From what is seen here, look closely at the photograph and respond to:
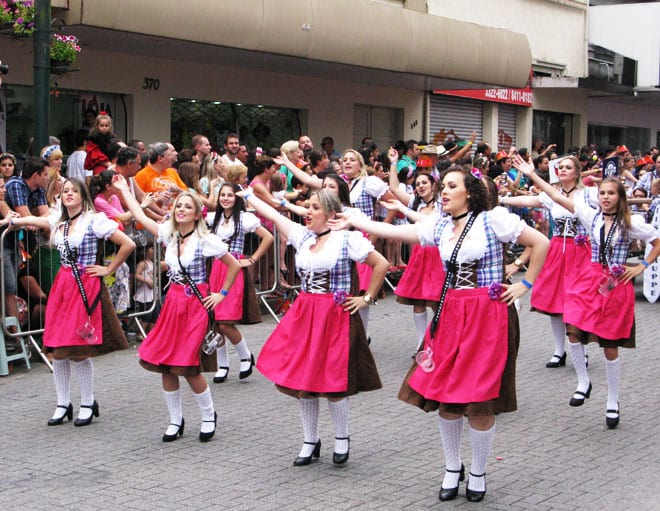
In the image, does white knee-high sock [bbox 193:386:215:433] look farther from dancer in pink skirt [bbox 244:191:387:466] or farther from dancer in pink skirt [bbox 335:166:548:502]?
dancer in pink skirt [bbox 335:166:548:502]

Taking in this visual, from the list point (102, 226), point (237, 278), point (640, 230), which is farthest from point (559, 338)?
point (102, 226)

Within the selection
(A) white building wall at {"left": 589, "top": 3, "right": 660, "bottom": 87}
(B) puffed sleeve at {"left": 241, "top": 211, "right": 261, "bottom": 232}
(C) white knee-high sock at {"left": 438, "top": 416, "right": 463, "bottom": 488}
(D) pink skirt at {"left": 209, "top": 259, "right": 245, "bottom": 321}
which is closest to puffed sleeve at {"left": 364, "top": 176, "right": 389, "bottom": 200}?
(B) puffed sleeve at {"left": 241, "top": 211, "right": 261, "bottom": 232}

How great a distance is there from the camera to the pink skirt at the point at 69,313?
7.78 metres

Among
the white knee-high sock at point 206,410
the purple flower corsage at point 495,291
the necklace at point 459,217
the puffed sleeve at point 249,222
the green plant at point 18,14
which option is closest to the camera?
the purple flower corsage at point 495,291

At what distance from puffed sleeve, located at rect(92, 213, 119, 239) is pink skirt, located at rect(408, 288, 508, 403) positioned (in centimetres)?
292

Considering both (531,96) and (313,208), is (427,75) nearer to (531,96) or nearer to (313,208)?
(531,96)

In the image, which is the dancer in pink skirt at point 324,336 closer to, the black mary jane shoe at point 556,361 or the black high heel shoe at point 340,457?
the black high heel shoe at point 340,457

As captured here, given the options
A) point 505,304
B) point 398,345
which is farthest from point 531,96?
point 505,304

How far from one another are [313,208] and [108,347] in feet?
7.01

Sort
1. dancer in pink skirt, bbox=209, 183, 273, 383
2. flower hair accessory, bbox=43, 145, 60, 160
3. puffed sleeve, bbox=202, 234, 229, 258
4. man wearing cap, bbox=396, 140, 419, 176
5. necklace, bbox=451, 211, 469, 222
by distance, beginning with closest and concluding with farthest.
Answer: necklace, bbox=451, 211, 469, 222, puffed sleeve, bbox=202, 234, 229, 258, dancer in pink skirt, bbox=209, 183, 273, 383, flower hair accessory, bbox=43, 145, 60, 160, man wearing cap, bbox=396, 140, 419, 176

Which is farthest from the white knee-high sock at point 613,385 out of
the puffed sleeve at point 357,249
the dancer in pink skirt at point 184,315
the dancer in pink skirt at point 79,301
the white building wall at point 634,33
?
the white building wall at point 634,33

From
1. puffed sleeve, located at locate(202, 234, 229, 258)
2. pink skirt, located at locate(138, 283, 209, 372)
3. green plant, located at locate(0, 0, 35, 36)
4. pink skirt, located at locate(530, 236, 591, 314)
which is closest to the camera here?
pink skirt, located at locate(138, 283, 209, 372)

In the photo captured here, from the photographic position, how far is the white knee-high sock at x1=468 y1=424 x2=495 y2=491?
602cm

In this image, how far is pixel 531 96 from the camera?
95.0ft
